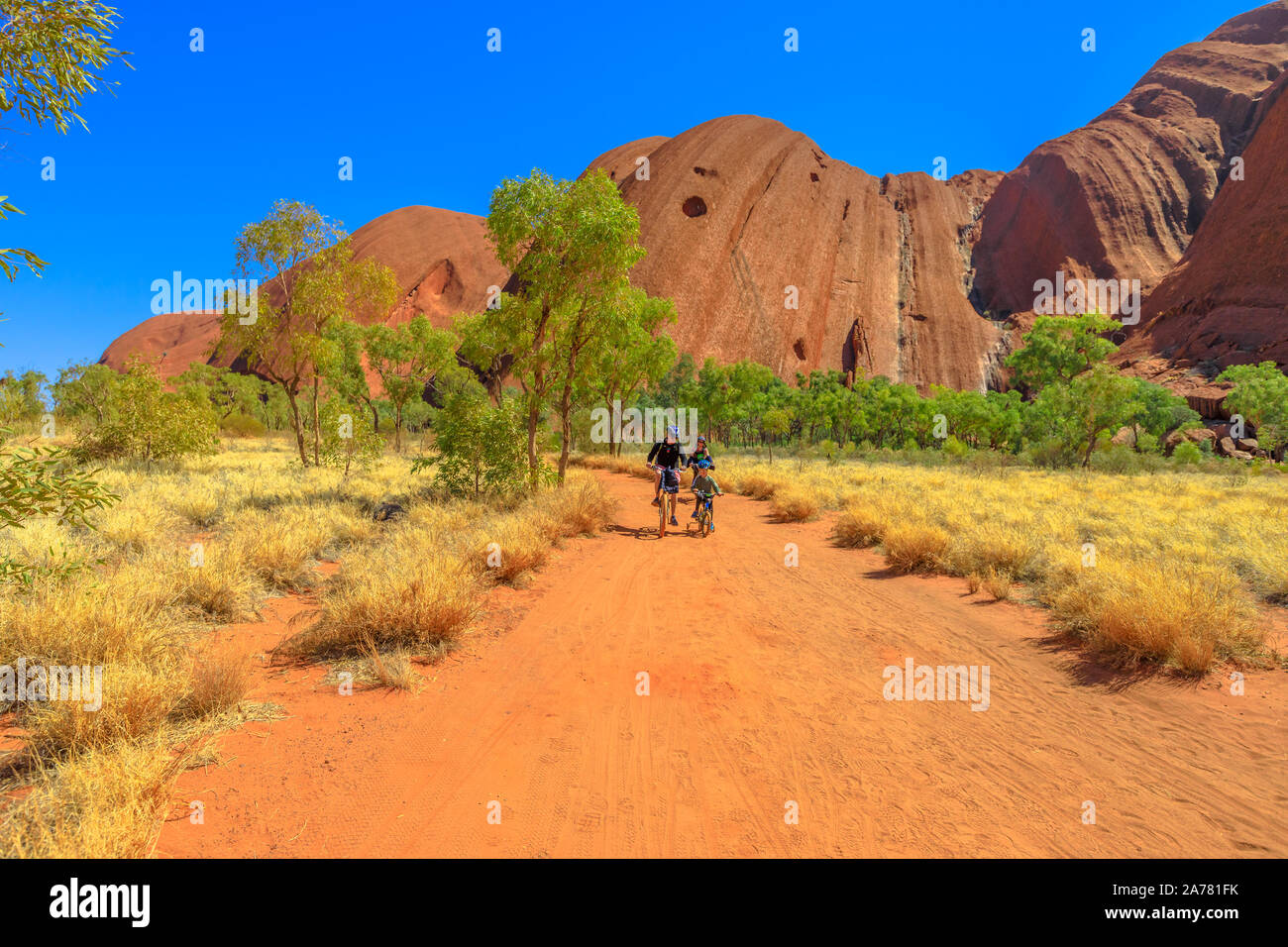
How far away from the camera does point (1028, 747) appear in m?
4.16

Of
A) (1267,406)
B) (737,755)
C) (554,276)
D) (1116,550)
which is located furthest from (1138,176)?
(737,755)

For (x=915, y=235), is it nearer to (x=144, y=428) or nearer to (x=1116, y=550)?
(x=1116, y=550)

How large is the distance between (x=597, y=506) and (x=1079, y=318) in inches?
1791

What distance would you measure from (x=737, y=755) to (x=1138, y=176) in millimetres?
117640

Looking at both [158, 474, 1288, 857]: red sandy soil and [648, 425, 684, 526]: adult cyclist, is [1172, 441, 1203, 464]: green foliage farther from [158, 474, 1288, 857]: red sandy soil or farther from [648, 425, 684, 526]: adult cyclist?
[158, 474, 1288, 857]: red sandy soil

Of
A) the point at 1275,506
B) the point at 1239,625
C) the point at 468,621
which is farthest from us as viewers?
the point at 1275,506

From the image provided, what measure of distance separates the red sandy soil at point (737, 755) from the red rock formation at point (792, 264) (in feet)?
218

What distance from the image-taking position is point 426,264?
89312 mm

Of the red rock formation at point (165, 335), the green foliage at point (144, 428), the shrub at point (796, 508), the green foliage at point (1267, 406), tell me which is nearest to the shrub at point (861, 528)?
the shrub at point (796, 508)

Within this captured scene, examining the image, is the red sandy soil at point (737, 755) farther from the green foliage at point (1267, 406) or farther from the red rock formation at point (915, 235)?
the red rock formation at point (915, 235)

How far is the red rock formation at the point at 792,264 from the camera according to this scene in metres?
74.3

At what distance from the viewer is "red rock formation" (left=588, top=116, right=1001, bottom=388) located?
74312 millimetres
